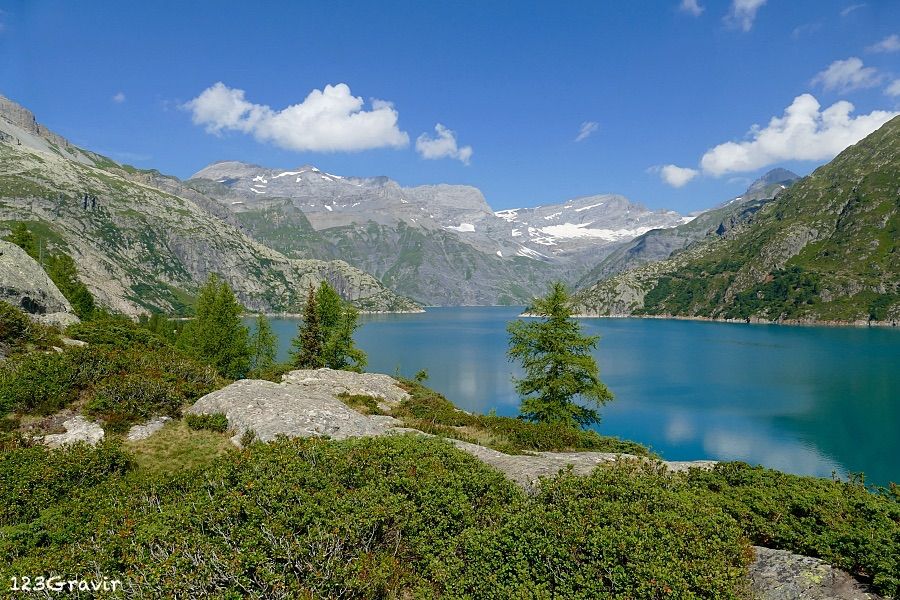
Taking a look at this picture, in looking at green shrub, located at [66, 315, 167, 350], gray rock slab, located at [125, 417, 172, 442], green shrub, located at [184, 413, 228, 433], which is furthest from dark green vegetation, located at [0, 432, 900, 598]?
green shrub, located at [66, 315, 167, 350]

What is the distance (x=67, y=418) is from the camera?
1934cm

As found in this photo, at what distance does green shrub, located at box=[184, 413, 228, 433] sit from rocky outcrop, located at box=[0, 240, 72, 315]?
32.0 m

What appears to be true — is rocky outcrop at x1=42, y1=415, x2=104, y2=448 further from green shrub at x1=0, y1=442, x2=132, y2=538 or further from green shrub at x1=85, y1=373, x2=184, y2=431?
green shrub at x1=0, y1=442, x2=132, y2=538

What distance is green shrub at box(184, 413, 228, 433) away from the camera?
68.1 feet

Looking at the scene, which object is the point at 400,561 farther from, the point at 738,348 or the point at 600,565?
the point at 738,348

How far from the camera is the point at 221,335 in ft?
199

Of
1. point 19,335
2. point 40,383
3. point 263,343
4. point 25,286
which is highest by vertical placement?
point 25,286

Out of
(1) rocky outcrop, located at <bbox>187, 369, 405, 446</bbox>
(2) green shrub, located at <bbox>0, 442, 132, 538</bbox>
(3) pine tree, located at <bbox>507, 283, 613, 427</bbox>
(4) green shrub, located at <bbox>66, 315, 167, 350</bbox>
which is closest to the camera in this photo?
(2) green shrub, located at <bbox>0, 442, 132, 538</bbox>

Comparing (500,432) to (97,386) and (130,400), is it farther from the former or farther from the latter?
(97,386)

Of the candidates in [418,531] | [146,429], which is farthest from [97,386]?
[418,531]

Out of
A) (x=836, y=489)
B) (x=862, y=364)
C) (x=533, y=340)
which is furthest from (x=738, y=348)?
(x=836, y=489)

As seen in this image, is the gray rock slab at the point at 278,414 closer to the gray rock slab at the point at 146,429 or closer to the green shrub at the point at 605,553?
the gray rock slab at the point at 146,429

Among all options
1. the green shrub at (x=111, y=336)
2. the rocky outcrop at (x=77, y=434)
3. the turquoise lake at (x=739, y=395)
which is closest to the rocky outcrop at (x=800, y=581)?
the rocky outcrop at (x=77, y=434)

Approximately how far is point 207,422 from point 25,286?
3541 cm
